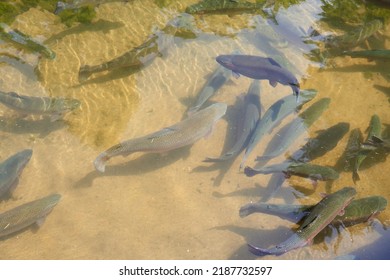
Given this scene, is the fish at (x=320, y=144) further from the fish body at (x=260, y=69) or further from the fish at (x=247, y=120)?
the fish body at (x=260, y=69)

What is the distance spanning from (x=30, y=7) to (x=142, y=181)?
3836 millimetres

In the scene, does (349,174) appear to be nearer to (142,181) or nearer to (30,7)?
(142,181)

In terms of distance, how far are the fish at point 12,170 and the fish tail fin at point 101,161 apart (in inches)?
31.6

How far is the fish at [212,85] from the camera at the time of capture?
16.5 feet

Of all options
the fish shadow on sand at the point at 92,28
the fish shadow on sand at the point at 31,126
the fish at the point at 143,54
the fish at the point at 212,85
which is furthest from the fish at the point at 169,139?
the fish shadow on sand at the point at 92,28

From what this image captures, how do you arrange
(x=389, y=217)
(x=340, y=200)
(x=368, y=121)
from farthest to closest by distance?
(x=368, y=121), (x=389, y=217), (x=340, y=200)

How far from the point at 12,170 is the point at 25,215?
58cm

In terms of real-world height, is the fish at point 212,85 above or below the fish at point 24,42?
below

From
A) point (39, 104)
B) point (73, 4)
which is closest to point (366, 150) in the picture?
point (39, 104)

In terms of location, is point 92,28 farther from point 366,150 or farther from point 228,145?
point 366,150

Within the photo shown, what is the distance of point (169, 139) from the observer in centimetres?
441

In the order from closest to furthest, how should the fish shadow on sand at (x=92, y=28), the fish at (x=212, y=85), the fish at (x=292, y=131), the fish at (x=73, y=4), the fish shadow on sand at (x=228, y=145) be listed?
1. the fish shadow on sand at (x=228, y=145)
2. the fish at (x=292, y=131)
3. the fish at (x=212, y=85)
4. the fish at (x=73, y=4)
5. the fish shadow on sand at (x=92, y=28)

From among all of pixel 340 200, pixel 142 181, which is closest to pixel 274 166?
pixel 340 200

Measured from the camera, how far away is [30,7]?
6309 mm
